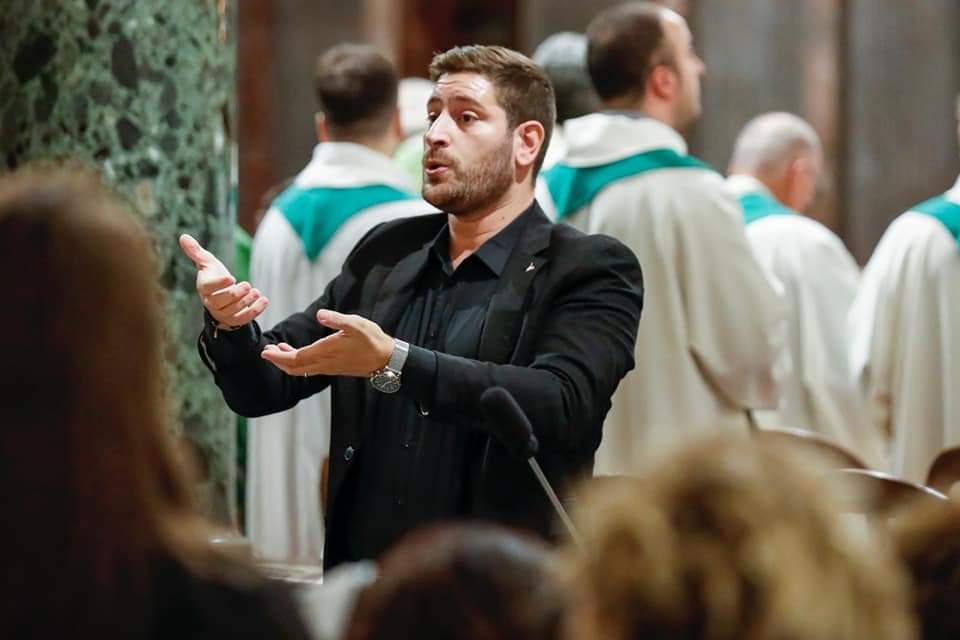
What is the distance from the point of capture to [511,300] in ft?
11.9

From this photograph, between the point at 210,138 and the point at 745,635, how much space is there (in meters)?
3.22

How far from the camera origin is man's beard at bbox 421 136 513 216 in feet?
12.2

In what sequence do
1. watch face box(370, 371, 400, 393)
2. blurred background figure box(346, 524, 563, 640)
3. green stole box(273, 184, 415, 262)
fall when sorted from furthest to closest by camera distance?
green stole box(273, 184, 415, 262) < watch face box(370, 371, 400, 393) < blurred background figure box(346, 524, 563, 640)

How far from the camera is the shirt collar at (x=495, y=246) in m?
3.70

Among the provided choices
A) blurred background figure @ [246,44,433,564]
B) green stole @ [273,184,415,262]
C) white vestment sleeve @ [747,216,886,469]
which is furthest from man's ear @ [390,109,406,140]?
white vestment sleeve @ [747,216,886,469]

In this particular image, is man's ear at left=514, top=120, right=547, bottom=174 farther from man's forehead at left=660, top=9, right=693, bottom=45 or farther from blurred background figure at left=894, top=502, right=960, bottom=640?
man's forehead at left=660, top=9, right=693, bottom=45

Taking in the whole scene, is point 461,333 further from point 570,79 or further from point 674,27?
point 570,79

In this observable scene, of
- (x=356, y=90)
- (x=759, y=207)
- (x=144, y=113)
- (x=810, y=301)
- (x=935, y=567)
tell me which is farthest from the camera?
(x=759, y=207)

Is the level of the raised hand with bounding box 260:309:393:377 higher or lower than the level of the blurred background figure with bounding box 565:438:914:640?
lower

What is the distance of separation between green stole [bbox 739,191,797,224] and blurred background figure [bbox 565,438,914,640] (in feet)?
17.3

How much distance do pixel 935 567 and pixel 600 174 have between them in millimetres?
3490

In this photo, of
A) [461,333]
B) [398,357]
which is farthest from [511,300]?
[398,357]

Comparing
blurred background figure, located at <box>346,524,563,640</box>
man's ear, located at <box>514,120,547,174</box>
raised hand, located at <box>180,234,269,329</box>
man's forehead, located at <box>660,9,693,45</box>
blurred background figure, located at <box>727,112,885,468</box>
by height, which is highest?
man's forehead, located at <box>660,9,693,45</box>

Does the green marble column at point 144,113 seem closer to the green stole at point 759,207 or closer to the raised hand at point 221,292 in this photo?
the raised hand at point 221,292
